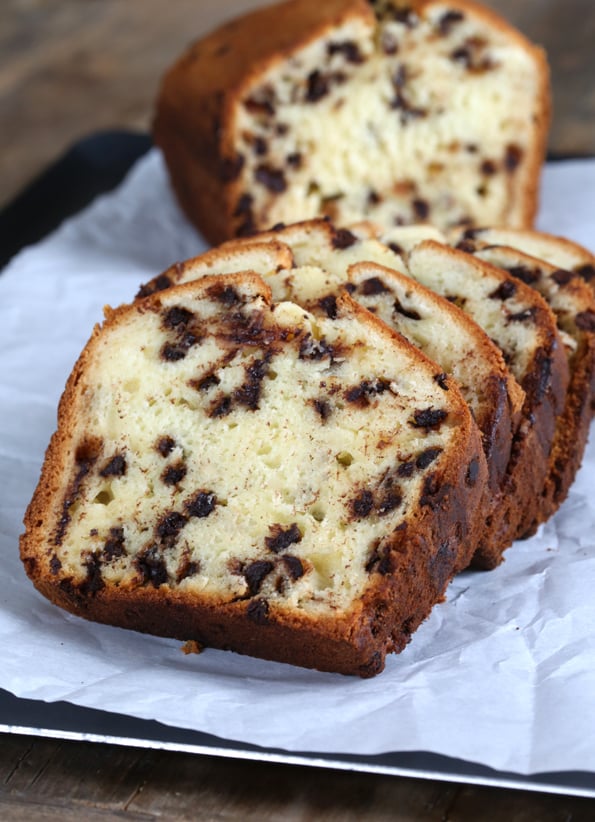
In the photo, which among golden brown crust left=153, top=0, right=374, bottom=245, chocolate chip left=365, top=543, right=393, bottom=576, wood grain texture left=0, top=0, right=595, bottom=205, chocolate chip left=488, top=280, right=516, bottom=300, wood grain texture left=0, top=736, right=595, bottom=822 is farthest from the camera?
wood grain texture left=0, top=0, right=595, bottom=205

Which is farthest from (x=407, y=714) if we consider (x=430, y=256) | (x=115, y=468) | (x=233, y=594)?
(x=430, y=256)

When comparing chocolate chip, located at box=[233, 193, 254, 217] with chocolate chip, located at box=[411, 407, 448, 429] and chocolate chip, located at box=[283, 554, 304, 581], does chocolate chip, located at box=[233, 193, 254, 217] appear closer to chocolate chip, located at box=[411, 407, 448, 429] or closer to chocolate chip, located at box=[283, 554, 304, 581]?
chocolate chip, located at box=[411, 407, 448, 429]

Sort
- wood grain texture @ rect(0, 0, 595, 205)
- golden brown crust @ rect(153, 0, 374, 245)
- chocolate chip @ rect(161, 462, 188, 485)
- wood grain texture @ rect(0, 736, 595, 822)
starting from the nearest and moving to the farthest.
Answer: wood grain texture @ rect(0, 736, 595, 822)
chocolate chip @ rect(161, 462, 188, 485)
golden brown crust @ rect(153, 0, 374, 245)
wood grain texture @ rect(0, 0, 595, 205)

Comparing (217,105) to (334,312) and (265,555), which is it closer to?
(334,312)

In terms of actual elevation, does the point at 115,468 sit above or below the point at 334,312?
below

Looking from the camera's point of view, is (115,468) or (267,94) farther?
(267,94)

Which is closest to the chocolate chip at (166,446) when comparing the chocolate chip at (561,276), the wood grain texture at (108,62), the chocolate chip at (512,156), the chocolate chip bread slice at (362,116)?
the chocolate chip at (561,276)

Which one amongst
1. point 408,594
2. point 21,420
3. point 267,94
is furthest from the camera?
point 267,94

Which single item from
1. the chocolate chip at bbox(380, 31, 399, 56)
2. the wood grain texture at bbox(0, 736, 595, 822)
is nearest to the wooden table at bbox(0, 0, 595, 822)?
the wood grain texture at bbox(0, 736, 595, 822)

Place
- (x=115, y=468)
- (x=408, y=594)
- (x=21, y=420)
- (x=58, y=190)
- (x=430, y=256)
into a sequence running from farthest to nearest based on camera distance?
(x=58, y=190) < (x=21, y=420) < (x=430, y=256) < (x=115, y=468) < (x=408, y=594)
